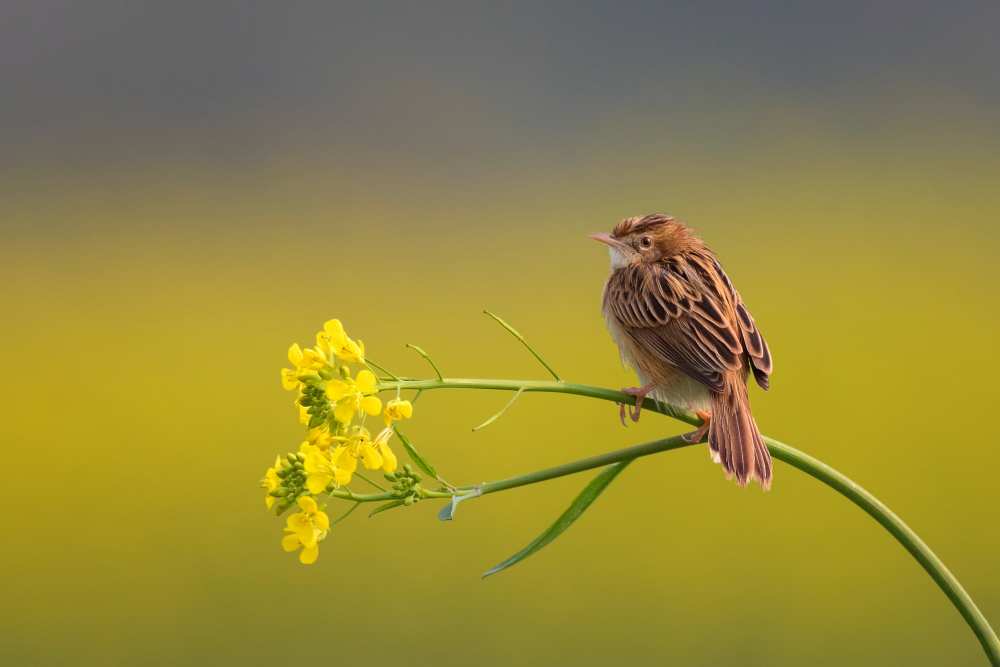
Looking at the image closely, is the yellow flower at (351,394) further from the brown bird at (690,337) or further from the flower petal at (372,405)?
the brown bird at (690,337)

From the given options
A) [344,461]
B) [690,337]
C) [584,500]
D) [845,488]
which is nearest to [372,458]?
[344,461]

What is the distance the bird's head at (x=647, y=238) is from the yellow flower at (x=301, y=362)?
923 millimetres

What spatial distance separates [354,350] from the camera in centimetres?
121

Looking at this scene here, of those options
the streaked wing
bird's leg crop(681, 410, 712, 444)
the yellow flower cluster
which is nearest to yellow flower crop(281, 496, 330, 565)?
the yellow flower cluster

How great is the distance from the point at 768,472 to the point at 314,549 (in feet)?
2.16

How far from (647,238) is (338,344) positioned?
0.99 m

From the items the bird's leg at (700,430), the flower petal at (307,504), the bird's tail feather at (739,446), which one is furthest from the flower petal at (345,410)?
the bird's tail feather at (739,446)

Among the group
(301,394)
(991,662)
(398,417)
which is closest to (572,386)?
(398,417)

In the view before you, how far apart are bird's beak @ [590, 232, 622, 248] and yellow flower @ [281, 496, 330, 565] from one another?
3.07 ft

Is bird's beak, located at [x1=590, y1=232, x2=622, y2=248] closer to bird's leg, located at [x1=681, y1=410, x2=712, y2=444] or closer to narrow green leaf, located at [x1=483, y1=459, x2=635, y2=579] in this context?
bird's leg, located at [x1=681, y1=410, x2=712, y2=444]

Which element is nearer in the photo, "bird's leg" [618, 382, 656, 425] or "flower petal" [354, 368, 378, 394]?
"flower petal" [354, 368, 378, 394]

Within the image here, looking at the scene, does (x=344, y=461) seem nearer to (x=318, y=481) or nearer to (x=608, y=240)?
(x=318, y=481)

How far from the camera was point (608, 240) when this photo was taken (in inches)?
79.8

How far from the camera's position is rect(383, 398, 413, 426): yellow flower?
4.03 feet
